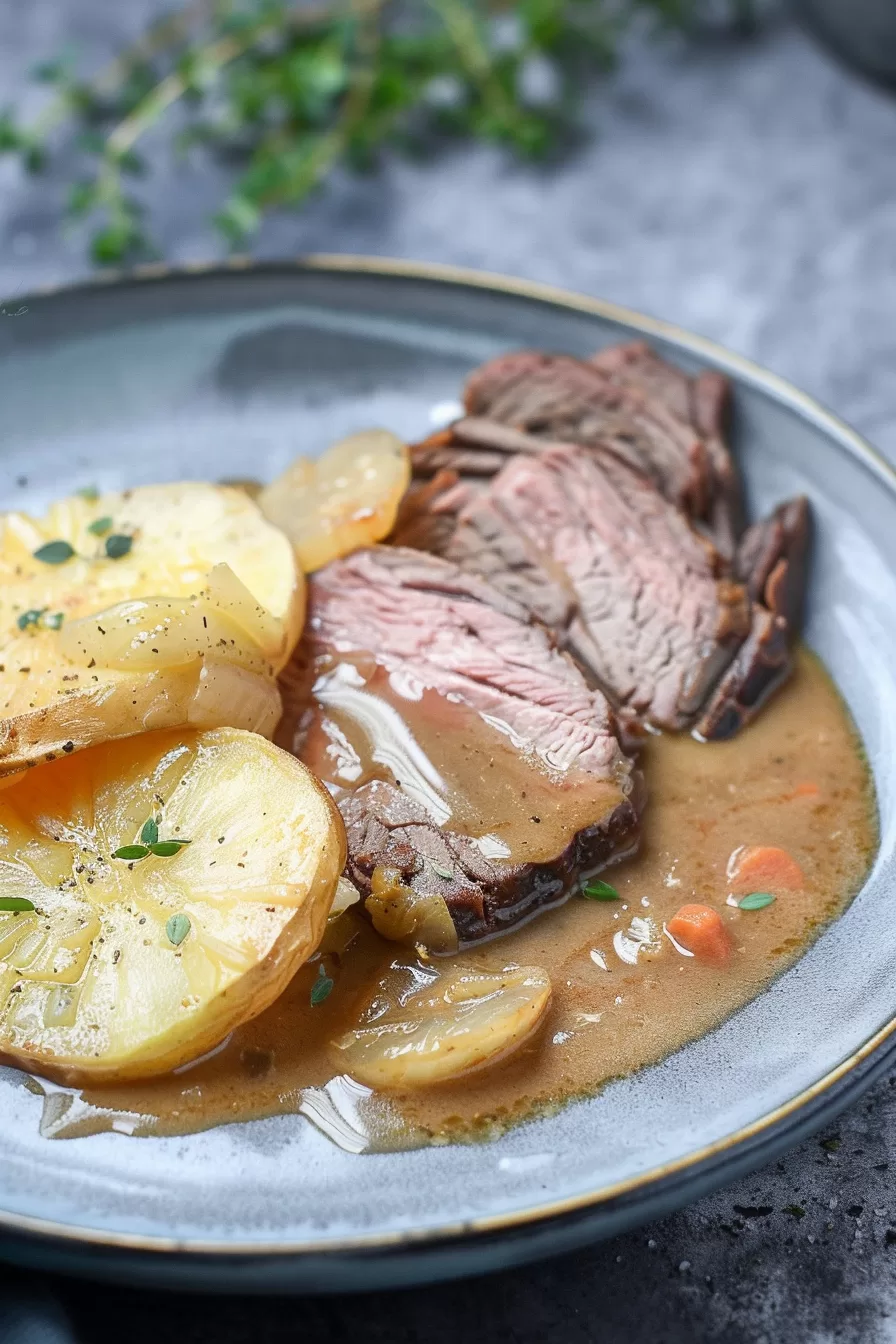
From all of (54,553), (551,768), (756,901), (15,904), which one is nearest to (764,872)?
(756,901)

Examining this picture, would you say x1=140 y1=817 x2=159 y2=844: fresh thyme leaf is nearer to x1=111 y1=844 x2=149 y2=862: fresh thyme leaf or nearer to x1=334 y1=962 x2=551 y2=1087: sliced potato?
x1=111 y1=844 x2=149 y2=862: fresh thyme leaf

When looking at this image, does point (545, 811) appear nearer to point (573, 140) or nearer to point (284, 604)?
point (284, 604)

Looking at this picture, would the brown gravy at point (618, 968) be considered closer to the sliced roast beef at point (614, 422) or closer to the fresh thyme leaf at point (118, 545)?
the sliced roast beef at point (614, 422)

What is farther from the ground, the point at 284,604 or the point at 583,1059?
the point at 284,604

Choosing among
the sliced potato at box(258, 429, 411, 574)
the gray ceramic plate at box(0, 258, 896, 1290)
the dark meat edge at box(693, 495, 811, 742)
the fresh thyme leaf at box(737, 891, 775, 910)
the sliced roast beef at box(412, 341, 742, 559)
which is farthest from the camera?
the sliced roast beef at box(412, 341, 742, 559)

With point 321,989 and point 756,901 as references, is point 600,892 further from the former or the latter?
point 321,989

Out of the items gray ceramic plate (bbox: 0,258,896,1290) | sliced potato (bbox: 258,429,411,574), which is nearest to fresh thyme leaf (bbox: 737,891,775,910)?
gray ceramic plate (bbox: 0,258,896,1290)

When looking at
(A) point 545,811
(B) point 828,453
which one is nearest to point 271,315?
(B) point 828,453

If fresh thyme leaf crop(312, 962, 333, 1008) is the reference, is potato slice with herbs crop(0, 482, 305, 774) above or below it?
above
